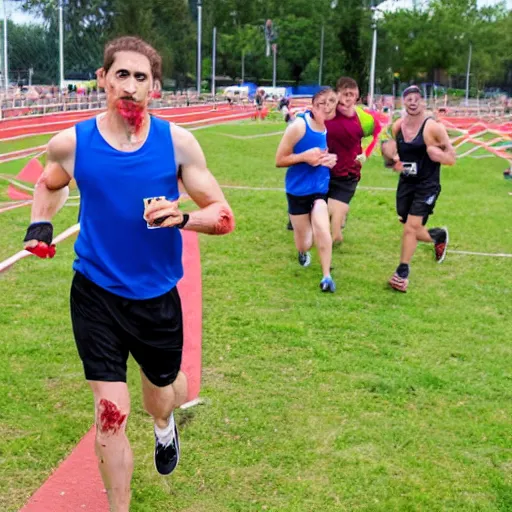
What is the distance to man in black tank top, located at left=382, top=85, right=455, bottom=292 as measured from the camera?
7.52 meters

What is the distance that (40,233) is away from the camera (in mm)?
3447

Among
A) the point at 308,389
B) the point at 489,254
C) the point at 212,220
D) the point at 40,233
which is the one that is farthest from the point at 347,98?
the point at 40,233

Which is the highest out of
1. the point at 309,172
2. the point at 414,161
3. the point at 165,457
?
the point at 414,161

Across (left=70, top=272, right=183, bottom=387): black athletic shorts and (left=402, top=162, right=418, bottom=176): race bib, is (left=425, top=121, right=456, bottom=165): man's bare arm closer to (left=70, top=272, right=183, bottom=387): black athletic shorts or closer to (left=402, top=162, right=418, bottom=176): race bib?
(left=402, top=162, right=418, bottom=176): race bib

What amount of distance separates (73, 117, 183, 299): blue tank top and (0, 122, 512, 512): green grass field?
1112 mm

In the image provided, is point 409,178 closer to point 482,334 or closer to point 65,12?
point 482,334

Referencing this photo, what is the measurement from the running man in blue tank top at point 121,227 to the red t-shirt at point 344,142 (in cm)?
525

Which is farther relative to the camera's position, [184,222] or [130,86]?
[130,86]

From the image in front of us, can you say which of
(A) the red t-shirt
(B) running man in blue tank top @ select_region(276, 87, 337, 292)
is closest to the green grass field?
(B) running man in blue tank top @ select_region(276, 87, 337, 292)

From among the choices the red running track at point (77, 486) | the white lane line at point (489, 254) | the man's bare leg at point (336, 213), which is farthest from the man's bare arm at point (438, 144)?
the red running track at point (77, 486)

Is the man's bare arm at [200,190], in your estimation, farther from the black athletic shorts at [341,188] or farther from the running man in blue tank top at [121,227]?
the black athletic shorts at [341,188]

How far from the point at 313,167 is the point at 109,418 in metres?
4.92

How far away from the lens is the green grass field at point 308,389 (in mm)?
4000

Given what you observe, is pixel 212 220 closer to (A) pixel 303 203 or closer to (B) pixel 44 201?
(B) pixel 44 201
